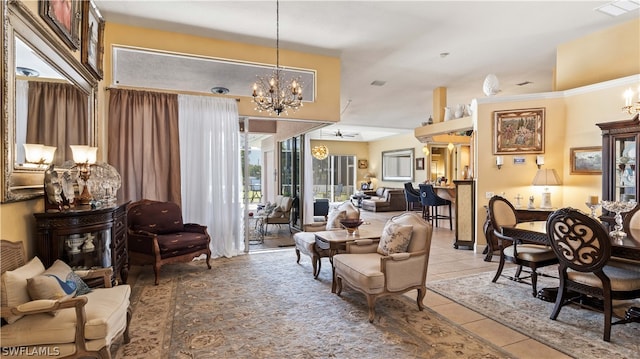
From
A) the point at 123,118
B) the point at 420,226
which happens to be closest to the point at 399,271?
the point at 420,226

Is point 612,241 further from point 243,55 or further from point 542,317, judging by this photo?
point 243,55

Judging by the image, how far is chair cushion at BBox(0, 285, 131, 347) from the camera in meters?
1.91

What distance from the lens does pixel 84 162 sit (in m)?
3.08

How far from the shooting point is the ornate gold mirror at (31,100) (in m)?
2.22

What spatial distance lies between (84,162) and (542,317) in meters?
4.58

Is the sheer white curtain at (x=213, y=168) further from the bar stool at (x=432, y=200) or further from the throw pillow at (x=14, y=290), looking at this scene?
the bar stool at (x=432, y=200)

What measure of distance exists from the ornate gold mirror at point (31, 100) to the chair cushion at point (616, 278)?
177 inches

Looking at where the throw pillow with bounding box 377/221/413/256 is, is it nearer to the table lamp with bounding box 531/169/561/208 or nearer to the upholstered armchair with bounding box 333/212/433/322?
the upholstered armchair with bounding box 333/212/433/322

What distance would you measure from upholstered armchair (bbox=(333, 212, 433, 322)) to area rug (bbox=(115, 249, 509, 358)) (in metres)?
0.24

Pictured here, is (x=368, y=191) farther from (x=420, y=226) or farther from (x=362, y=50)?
(x=420, y=226)

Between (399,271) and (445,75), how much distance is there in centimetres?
494

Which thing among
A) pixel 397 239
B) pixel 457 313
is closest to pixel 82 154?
pixel 397 239

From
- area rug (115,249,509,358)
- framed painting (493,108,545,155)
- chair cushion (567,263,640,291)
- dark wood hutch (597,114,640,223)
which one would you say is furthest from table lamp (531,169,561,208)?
area rug (115,249,509,358)

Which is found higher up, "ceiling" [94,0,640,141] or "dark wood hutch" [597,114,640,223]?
"ceiling" [94,0,640,141]
